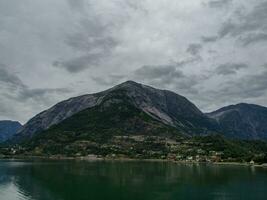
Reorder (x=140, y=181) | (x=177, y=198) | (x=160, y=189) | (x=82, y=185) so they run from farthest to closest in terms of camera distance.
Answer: (x=140, y=181) → (x=82, y=185) → (x=160, y=189) → (x=177, y=198)

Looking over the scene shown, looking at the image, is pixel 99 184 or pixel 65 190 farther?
pixel 99 184

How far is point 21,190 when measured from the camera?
5020 inches

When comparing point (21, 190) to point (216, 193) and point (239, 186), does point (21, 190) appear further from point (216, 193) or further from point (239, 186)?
point (239, 186)

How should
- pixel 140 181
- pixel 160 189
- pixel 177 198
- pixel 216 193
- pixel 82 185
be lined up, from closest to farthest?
1. pixel 177 198
2. pixel 216 193
3. pixel 160 189
4. pixel 82 185
5. pixel 140 181

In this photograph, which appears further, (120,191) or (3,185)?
(3,185)

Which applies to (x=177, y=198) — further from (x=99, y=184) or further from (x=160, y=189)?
(x=99, y=184)

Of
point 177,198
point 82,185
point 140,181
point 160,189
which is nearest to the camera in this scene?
point 177,198

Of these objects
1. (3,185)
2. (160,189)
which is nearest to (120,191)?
(160,189)

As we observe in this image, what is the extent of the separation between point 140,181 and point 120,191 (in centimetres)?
3302

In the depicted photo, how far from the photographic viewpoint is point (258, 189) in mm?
133625

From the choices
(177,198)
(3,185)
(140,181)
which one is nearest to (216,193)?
(177,198)

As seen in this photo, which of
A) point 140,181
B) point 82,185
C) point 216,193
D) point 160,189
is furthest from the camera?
point 140,181

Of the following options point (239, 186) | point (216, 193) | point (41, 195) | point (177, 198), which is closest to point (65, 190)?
point (41, 195)

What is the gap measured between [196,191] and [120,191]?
1011 inches
